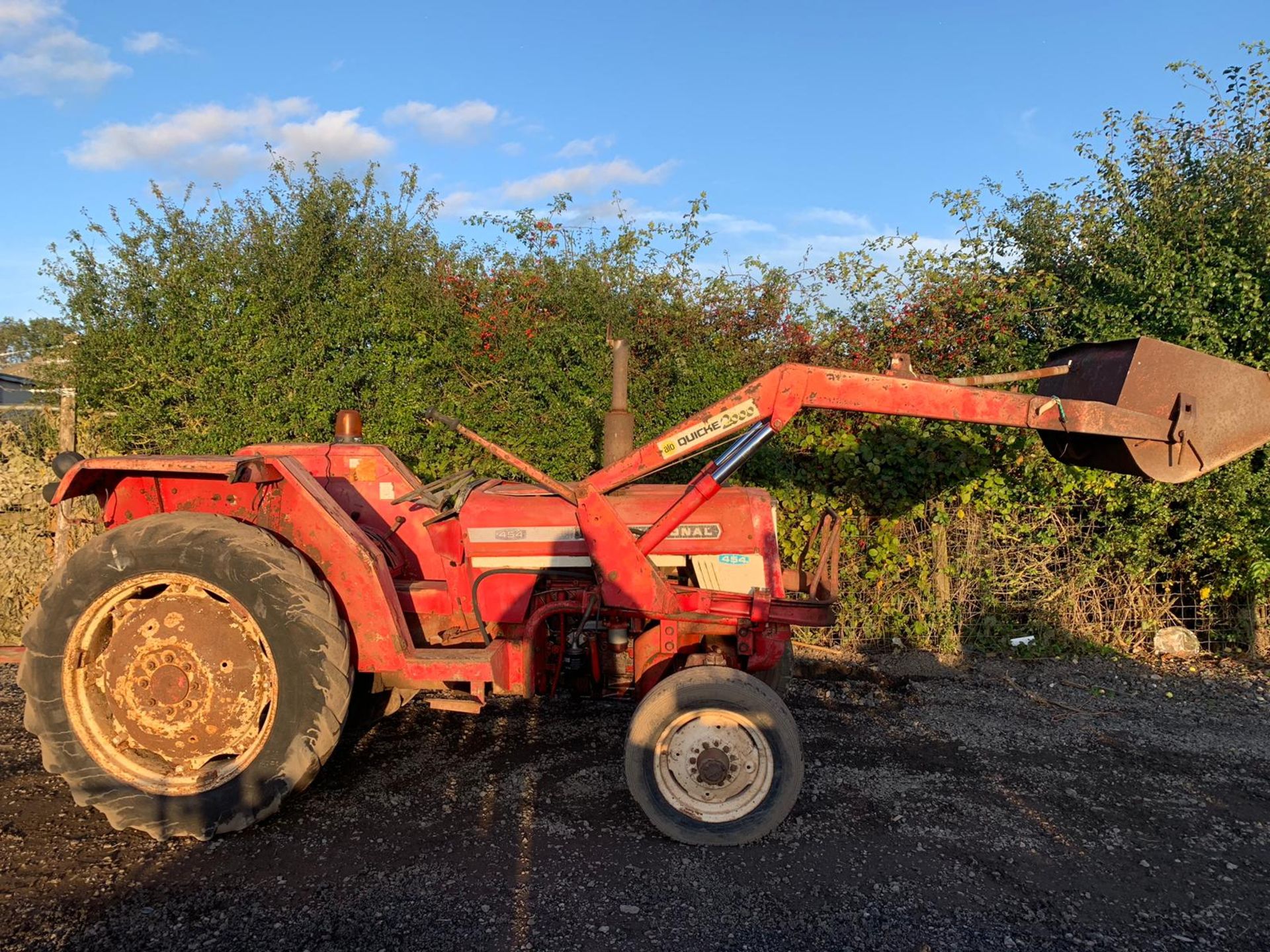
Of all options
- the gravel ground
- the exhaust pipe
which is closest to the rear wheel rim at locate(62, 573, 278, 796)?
the gravel ground

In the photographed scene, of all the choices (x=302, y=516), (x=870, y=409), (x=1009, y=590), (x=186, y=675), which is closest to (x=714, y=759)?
(x=870, y=409)

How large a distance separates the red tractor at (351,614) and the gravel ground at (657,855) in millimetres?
256

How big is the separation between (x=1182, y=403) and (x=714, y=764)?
241 cm

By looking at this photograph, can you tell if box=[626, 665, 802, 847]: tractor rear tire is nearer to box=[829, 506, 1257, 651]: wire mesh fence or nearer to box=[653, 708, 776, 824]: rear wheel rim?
box=[653, 708, 776, 824]: rear wheel rim

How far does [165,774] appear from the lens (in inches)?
134

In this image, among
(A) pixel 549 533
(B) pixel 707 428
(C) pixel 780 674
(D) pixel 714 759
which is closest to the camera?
(D) pixel 714 759

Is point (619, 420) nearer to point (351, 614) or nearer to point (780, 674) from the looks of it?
point (780, 674)

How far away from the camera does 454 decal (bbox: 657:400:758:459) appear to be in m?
3.46

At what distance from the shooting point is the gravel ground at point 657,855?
279 cm

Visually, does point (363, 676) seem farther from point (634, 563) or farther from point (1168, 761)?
point (1168, 761)

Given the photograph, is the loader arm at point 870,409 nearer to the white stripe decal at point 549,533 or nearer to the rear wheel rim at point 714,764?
the white stripe decal at point 549,533

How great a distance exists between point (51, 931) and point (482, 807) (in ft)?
5.20

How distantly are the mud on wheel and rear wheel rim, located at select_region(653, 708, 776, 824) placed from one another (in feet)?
4.49

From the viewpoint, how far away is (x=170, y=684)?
3.39 metres
